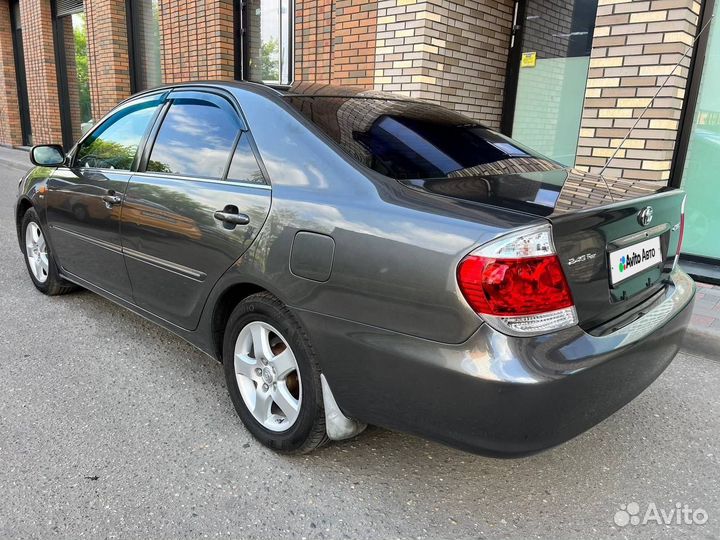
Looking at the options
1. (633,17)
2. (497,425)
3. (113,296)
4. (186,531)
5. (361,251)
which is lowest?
(186,531)

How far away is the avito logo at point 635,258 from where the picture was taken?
214 centimetres

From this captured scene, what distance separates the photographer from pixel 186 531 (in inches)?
81.1

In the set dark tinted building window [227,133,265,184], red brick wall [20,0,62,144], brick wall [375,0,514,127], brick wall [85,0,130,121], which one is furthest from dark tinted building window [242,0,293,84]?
red brick wall [20,0,62,144]

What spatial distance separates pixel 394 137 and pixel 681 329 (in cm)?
148

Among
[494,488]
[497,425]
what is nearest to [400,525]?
[494,488]

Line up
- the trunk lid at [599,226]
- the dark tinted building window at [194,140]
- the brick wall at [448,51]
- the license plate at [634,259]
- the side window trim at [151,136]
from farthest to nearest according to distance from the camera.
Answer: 1. the brick wall at [448,51]
2. the side window trim at [151,136]
3. the dark tinted building window at [194,140]
4. the license plate at [634,259]
5. the trunk lid at [599,226]

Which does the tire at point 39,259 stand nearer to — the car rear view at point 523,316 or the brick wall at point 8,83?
the car rear view at point 523,316

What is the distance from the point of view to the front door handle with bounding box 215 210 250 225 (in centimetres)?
241

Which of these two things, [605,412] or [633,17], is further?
[633,17]

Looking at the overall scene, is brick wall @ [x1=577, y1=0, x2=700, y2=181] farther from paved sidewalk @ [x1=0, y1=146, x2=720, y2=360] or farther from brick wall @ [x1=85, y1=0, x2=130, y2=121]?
brick wall @ [x1=85, y1=0, x2=130, y2=121]

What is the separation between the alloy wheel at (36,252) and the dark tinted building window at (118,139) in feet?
2.90

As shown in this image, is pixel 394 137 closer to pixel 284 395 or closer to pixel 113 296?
pixel 284 395

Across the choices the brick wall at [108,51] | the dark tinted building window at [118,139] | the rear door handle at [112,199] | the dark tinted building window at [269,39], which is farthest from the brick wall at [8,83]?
the rear door handle at [112,199]

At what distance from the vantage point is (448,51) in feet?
20.1
